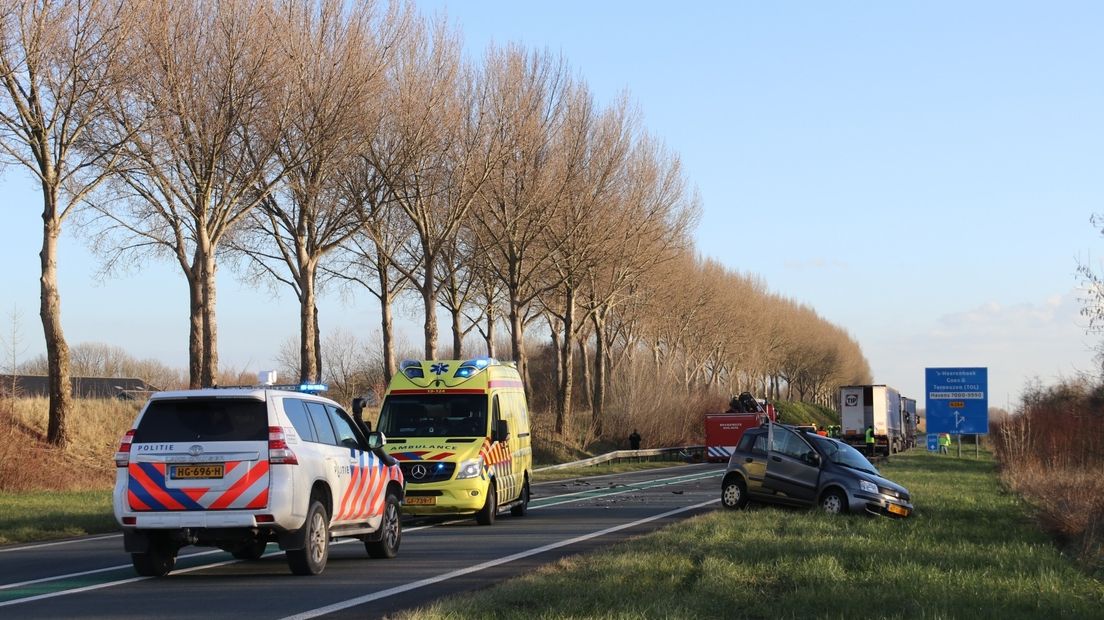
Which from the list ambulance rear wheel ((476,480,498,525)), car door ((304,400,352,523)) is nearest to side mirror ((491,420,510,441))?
ambulance rear wheel ((476,480,498,525))

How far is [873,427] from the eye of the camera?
6419cm

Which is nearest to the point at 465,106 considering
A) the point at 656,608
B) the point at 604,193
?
the point at 604,193

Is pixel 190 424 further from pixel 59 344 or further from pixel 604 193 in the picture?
pixel 604 193

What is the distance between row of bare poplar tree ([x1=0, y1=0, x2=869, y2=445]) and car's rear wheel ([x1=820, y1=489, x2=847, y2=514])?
634 inches

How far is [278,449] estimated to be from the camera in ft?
40.9

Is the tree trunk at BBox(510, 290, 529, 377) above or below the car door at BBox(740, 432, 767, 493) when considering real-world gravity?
above

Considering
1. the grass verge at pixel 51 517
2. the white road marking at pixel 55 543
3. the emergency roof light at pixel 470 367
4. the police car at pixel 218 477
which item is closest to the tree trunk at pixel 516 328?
the grass verge at pixel 51 517

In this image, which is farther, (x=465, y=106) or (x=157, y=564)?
(x=465, y=106)

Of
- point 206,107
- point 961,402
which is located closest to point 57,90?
point 206,107

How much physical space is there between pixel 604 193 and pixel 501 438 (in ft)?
104

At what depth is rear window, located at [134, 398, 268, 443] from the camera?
1256 cm

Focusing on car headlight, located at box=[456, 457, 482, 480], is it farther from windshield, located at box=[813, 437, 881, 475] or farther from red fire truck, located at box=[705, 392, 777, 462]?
red fire truck, located at box=[705, 392, 777, 462]

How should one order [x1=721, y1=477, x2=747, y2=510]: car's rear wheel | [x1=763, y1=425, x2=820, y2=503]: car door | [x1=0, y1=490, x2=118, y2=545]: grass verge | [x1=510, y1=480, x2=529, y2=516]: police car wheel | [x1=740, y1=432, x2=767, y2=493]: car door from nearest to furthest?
[x1=0, y1=490, x2=118, y2=545]: grass verge < [x1=763, y1=425, x2=820, y2=503]: car door < [x1=510, y1=480, x2=529, y2=516]: police car wheel < [x1=740, y1=432, x2=767, y2=493]: car door < [x1=721, y1=477, x2=747, y2=510]: car's rear wheel

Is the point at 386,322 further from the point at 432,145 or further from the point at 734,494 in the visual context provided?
the point at 734,494
